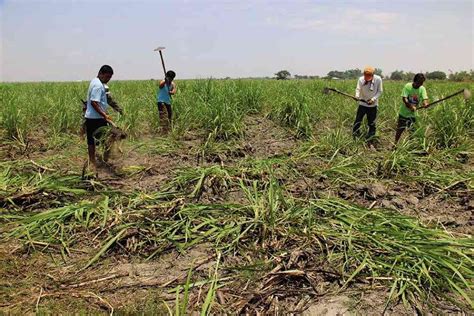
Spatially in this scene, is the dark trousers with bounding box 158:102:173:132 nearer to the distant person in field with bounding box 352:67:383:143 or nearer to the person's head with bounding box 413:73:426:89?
the distant person in field with bounding box 352:67:383:143

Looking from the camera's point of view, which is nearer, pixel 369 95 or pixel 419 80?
pixel 419 80

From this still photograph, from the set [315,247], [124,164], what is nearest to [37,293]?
[315,247]

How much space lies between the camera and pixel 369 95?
628cm

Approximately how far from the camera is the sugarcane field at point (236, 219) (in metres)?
2.61

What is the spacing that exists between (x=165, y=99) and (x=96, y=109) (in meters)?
2.30

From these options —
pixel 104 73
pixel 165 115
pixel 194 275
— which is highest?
pixel 104 73

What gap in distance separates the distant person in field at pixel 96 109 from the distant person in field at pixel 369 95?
3566 millimetres

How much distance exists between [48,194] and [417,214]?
3540 millimetres

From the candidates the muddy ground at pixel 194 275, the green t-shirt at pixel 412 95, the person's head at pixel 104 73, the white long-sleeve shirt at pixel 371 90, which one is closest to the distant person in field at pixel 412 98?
the green t-shirt at pixel 412 95

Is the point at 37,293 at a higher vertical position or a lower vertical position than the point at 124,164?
lower

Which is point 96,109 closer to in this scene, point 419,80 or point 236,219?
point 236,219

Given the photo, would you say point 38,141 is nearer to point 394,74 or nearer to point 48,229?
point 48,229

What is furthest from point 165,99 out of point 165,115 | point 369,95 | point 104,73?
point 369,95

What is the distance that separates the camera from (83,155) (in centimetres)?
564
